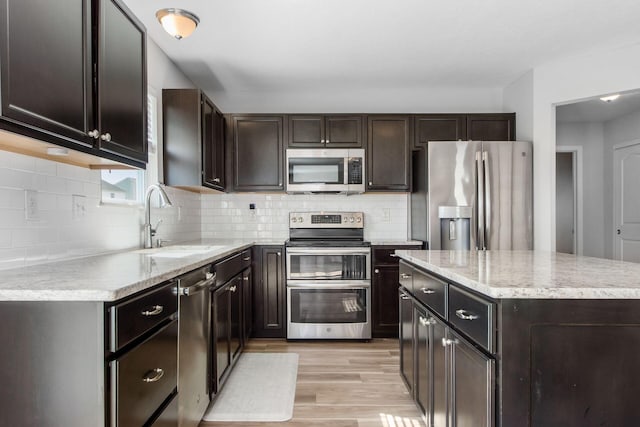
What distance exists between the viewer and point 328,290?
137 inches

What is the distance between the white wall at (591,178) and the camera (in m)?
5.29

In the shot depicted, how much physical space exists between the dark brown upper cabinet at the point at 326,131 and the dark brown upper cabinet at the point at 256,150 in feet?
0.51

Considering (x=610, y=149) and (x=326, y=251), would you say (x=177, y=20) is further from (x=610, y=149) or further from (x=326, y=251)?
(x=610, y=149)

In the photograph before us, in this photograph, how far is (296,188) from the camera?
370cm

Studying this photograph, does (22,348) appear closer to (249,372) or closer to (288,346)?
(249,372)

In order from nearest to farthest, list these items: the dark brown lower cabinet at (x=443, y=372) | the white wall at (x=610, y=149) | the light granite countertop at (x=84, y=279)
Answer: the light granite countertop at (x=84, y=279)
the dark brown lower cabinet at (x=443, y=372)
the white wall at (x=610, y=149)

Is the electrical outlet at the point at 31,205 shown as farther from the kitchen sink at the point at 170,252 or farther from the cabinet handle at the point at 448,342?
the cabinet handle at the point at 448,342

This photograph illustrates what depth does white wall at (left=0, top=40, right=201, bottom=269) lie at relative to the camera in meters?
1.52

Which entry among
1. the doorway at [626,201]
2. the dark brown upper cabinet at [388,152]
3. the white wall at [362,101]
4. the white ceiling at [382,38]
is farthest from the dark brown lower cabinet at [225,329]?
the doorway at [626,201]

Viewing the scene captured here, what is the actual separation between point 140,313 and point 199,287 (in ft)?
2.17

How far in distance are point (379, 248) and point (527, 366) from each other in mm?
2459

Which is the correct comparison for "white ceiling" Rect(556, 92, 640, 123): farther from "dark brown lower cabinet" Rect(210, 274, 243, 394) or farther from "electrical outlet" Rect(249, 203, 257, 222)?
"dark brown lower cabinet" Rect(210, 274, 243, 394)

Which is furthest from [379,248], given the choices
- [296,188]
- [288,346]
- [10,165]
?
[10,165]

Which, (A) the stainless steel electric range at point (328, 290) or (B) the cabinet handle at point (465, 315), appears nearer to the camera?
(B) the cabinet handle at point (465, 315)
